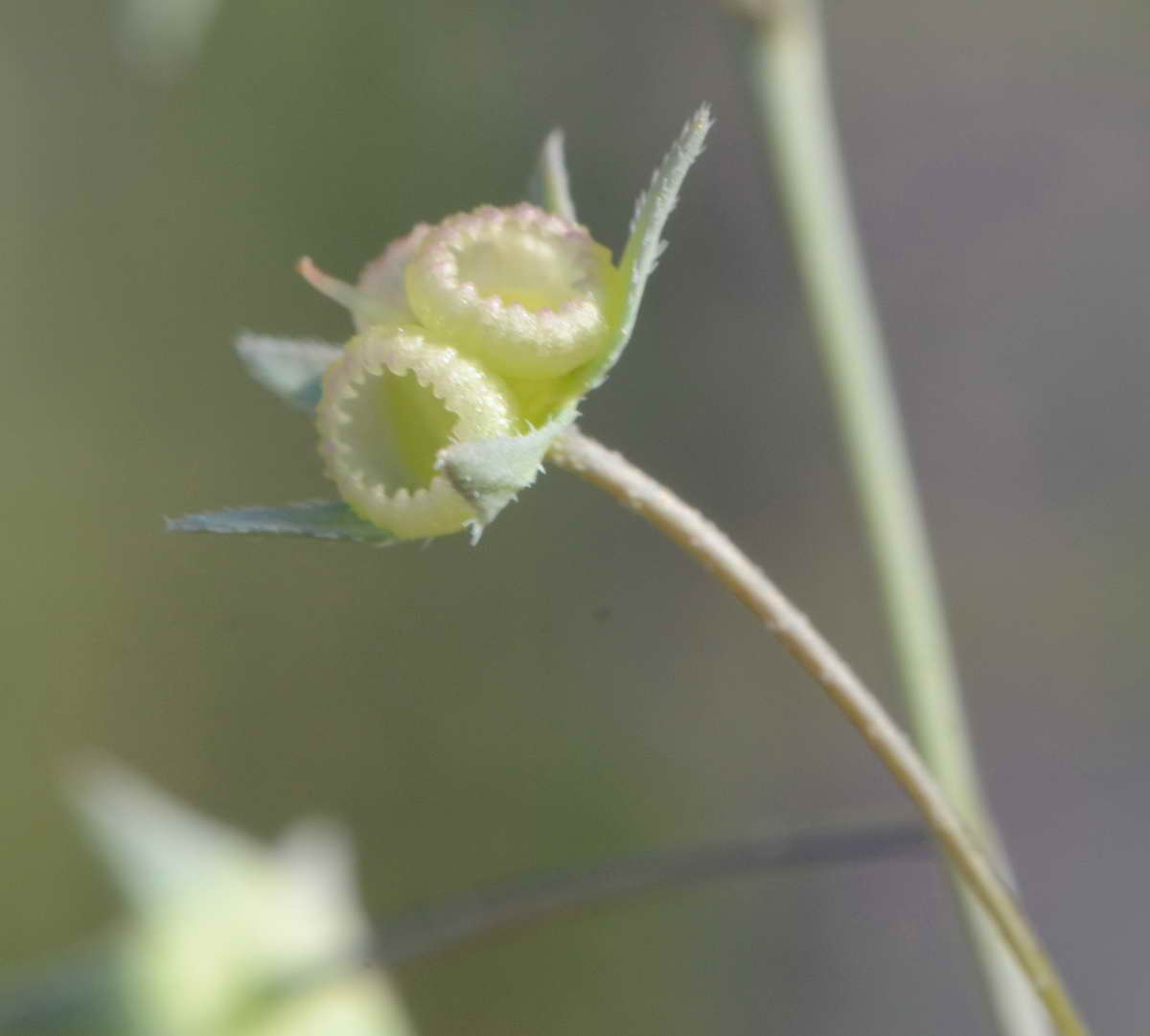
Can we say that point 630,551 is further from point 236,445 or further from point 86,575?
point 86,575

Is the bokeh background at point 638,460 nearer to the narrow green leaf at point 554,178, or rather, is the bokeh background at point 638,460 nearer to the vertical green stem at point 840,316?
the vertical green stem at point 840,316

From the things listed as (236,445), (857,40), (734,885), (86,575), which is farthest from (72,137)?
(734,885)

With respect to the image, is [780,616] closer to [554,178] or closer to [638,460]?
[554,178]

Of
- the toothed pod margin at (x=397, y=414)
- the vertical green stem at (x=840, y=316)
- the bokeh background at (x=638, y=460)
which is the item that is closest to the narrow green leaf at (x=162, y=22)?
the vertical green stem at (x=840, y=316)

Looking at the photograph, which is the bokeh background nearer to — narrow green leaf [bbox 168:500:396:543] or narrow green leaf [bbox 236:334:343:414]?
narrow green leaf [bbox 236:334:343:414]

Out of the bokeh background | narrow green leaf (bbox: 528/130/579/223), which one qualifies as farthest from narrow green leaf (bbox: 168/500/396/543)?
the bokeh background

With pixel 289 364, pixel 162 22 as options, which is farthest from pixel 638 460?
pixel 289 364
